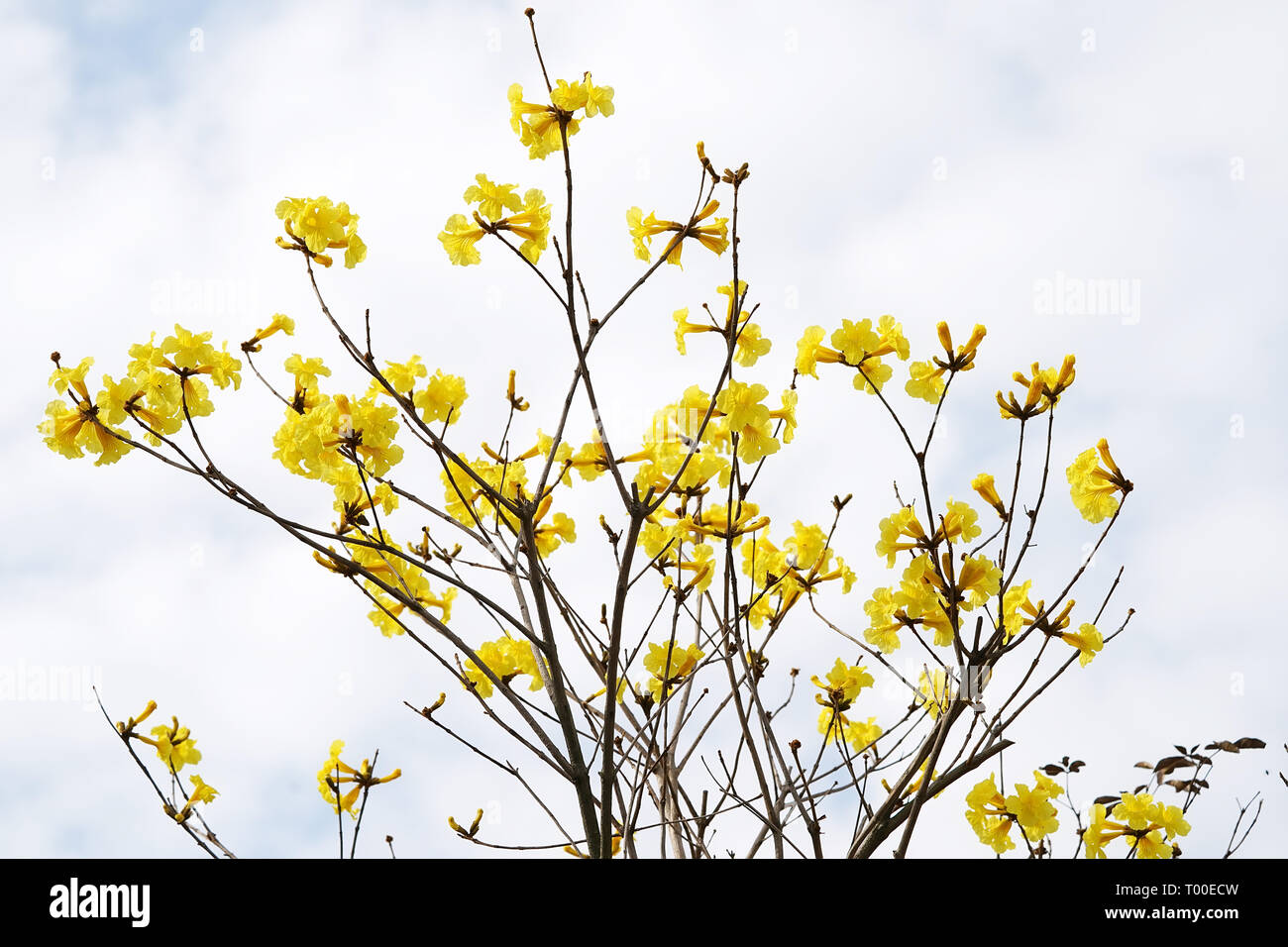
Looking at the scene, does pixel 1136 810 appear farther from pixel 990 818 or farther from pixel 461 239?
pixel 461 239

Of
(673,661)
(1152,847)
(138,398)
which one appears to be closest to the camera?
(138,398)

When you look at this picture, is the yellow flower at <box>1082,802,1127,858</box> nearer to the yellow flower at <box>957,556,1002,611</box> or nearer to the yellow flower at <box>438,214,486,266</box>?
the yellow flower at <box>957,556,1002,611</box>

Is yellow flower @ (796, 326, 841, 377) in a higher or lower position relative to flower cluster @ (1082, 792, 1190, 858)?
higher

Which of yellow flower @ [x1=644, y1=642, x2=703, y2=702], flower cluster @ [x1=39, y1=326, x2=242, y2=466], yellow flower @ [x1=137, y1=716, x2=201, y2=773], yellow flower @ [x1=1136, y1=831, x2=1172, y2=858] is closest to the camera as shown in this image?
flower cluster @ [x1=39, y1=326, x2=242, y2=466]

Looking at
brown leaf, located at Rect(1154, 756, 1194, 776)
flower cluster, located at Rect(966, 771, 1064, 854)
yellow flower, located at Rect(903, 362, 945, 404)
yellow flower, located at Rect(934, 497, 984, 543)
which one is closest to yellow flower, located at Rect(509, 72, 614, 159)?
yellow flower, located at Rect(903, 362, 945, 404)

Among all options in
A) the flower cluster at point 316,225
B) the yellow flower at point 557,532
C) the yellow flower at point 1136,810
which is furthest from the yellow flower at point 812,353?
the yellow flower at point 1136,810

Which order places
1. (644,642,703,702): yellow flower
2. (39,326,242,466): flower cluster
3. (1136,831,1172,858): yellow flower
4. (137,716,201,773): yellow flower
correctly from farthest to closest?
(137,716,201,773): yellow flower, (644,642,703,702): yellow flower, (1136,831,1172,858): yellow flower, (39,326,242,466): flower cluster

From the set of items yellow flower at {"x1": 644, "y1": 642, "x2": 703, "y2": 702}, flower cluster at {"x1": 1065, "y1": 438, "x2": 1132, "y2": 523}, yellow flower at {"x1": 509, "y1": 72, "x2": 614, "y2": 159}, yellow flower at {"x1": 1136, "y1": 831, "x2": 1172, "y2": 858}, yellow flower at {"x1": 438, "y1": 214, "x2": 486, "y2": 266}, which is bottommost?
yellow flower at {"x1": 1136, "y1": 831, "x2": 1172, "y2": 858}

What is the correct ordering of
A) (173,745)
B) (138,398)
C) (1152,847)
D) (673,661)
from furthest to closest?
(173,745)
(673,661)
(1152,847)
(138,398)

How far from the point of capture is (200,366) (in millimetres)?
2523

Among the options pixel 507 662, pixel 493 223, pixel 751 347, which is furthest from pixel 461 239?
pixel 507 662
